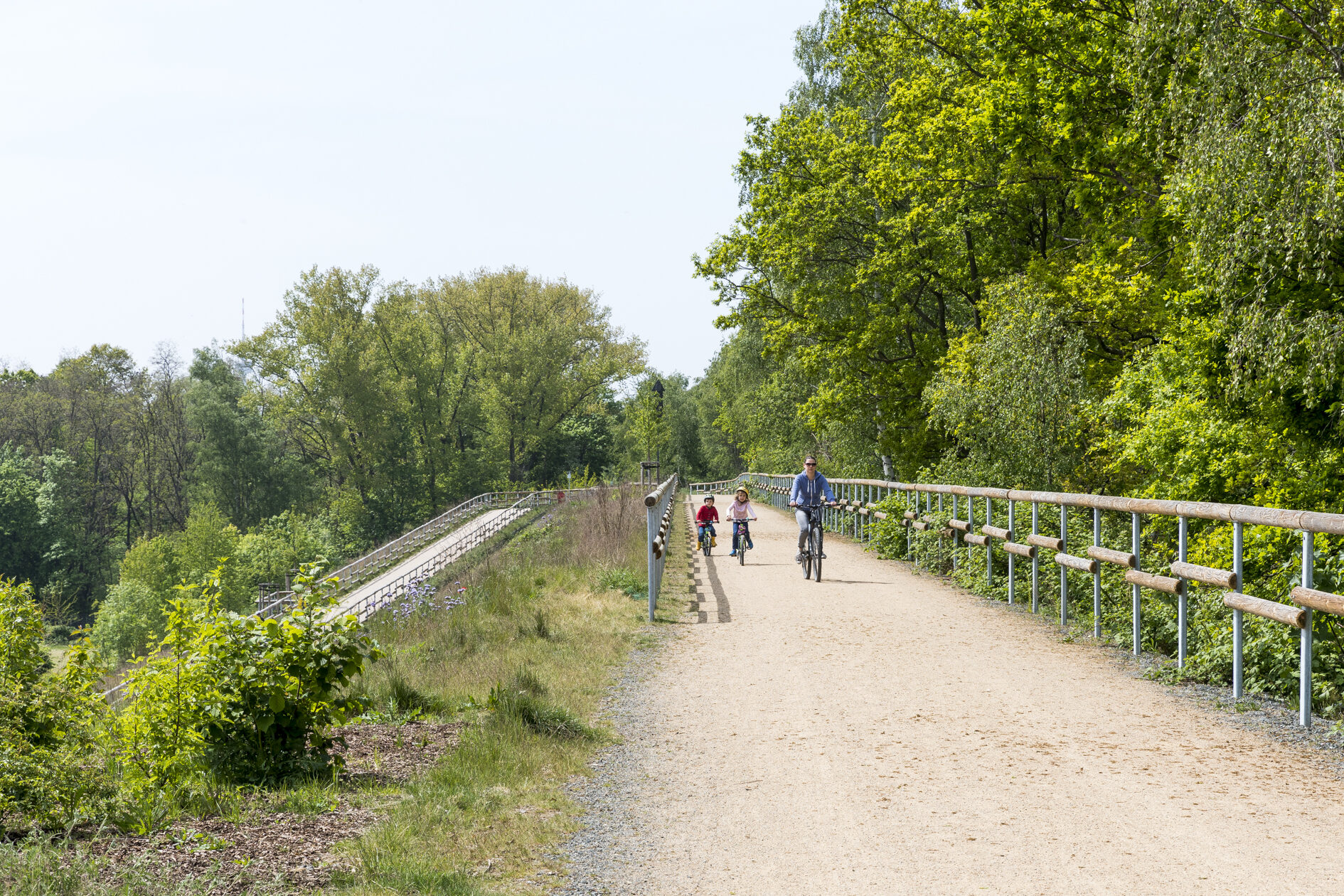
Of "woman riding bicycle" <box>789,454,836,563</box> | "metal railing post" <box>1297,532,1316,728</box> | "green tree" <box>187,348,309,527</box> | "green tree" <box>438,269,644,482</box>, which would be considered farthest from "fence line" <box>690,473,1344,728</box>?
"green tree" <box>187,348,309,527</box>

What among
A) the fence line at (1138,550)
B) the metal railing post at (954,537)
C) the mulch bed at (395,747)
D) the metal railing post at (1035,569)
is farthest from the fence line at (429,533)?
the mulch bed at (395,747)

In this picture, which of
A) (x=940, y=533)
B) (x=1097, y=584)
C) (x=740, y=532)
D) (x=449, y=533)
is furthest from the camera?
(x=449, y=533)

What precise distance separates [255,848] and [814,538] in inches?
464

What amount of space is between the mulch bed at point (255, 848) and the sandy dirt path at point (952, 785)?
1213mm

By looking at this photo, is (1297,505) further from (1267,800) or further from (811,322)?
(811,322)

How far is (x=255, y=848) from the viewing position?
467 centimetres

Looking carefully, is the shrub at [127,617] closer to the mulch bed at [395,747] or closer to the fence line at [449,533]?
the fence line at [449,533]

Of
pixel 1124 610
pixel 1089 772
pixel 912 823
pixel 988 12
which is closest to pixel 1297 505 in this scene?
pixel 1124 610

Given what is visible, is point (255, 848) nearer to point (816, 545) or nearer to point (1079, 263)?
point (816, 545)

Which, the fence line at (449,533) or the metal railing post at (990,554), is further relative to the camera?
the fence line at (449,533)

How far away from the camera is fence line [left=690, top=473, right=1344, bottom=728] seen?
6215mm

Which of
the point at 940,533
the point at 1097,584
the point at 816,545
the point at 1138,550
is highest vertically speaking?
the point at 1138,550

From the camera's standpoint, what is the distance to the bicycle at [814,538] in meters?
15.6

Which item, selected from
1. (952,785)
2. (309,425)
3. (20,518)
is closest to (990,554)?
(952,785)
